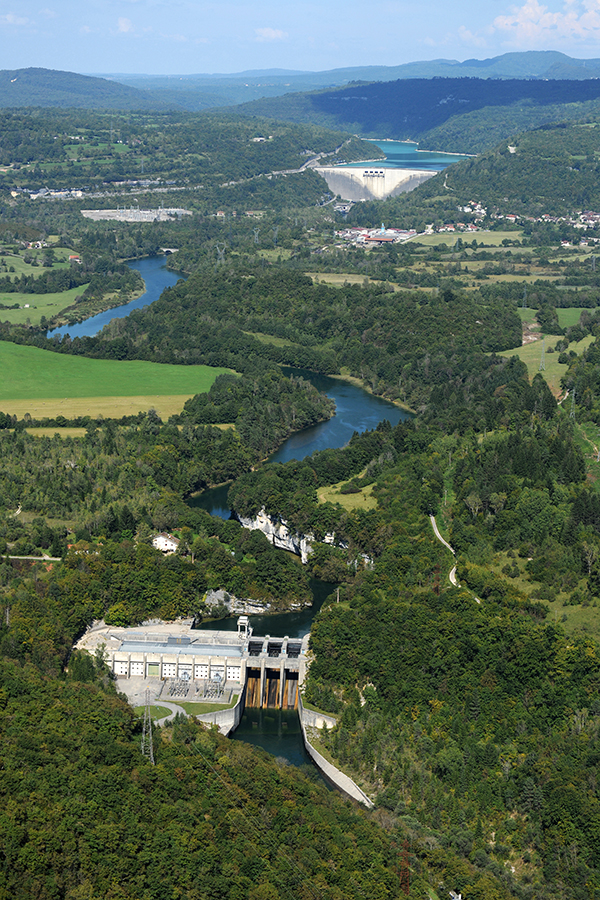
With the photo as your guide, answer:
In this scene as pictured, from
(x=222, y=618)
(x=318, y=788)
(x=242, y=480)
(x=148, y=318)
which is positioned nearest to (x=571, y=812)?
(x=318, y=788)

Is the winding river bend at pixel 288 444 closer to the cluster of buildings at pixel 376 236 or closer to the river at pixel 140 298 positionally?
the river at pixel 140 298

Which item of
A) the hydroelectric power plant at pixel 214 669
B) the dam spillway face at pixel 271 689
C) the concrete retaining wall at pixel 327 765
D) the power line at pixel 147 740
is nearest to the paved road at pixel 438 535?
the hydroelectric power plant at pixel 214 669

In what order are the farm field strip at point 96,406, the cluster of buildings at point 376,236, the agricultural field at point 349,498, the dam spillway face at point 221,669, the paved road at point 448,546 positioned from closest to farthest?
the dam spillway face at point 221,669 → the paved road at point 448,546 → the agricultural field at point 349,498 → the farm field strip at point 96,406 → the cluster of buildings at point 376,236

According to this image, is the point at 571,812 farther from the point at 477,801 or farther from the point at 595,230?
the point at 595,230

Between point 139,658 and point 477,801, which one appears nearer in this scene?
point 477,801

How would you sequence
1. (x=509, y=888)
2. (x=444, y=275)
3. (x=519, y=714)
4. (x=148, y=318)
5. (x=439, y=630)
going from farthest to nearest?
(x=444, y=275) < (x=148, y=318) < (x=439, y=630) < (x=519, y=714) < (x=509, y=888)
